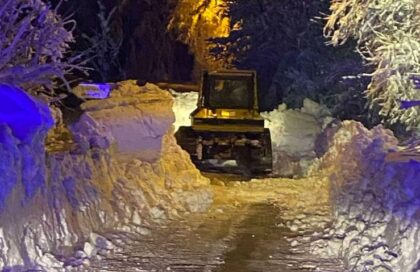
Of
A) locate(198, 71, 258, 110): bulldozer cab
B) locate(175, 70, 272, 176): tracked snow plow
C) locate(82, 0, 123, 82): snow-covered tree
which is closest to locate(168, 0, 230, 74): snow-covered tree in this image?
locate(82, 0, 123, 82): snow-covered tree

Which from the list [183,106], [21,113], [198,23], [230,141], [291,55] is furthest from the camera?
[198,23]

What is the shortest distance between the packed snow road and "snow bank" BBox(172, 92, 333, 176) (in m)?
4.02

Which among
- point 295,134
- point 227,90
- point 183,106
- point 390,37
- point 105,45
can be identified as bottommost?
point 295,134

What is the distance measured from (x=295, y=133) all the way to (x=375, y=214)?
34.7 feet

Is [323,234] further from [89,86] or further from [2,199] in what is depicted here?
[89,86]

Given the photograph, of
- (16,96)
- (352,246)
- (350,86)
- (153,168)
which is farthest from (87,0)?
(352,246)

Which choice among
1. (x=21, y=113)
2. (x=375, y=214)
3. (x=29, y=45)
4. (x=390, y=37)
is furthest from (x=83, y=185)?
(x=390, y=37)

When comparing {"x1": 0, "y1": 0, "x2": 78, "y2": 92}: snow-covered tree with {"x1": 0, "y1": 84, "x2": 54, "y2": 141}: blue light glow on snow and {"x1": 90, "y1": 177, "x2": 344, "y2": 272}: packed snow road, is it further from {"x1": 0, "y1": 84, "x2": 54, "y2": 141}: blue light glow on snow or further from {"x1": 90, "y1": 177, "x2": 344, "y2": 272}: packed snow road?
{"x1": 90, "y1": 177, "x2": 344, "y2": 272}: packed snow road

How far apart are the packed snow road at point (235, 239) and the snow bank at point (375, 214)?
0.29m

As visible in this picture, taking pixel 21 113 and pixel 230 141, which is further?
pixel 230 141

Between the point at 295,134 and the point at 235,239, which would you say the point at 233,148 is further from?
the point at 235,239

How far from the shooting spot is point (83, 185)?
10281mm

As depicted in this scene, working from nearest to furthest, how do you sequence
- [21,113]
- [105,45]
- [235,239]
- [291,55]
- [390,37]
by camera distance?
[21,113] → [235,239] → [390,37] → [291,55] → [105,45]

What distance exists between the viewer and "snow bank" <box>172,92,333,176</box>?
18.1m
